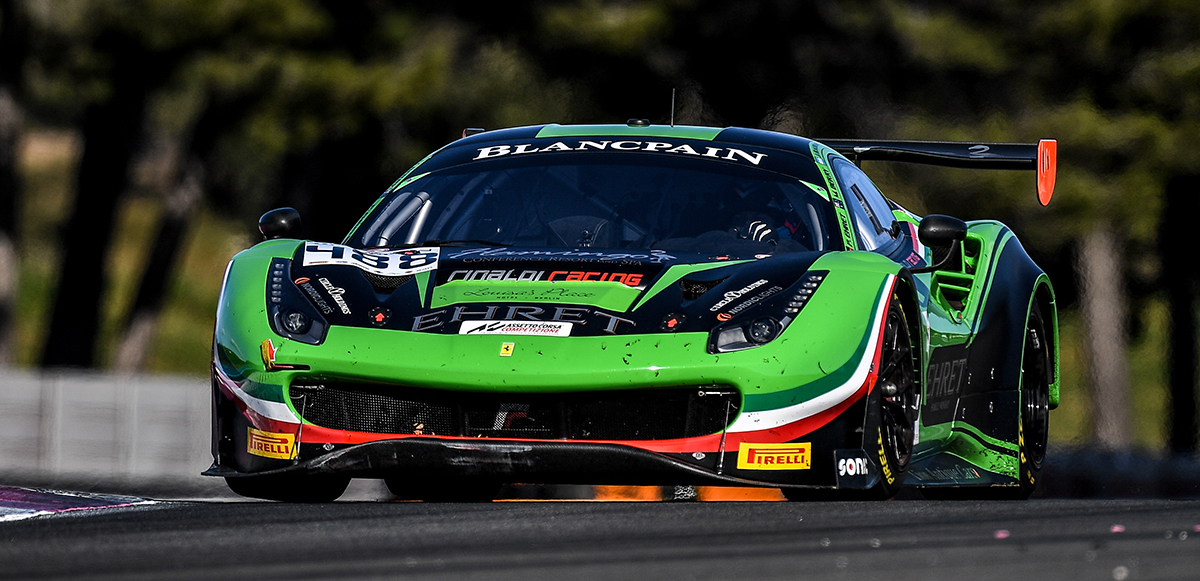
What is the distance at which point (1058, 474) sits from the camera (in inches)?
632

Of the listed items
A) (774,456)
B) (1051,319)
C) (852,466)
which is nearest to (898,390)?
(852,466)

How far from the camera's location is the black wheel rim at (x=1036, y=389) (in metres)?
7.96

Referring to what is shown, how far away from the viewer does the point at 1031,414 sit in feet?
26.2

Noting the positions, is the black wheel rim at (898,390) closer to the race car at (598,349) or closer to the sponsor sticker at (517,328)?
the race car at (598,349)

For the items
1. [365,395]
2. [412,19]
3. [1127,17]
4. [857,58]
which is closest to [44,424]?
[412,19]

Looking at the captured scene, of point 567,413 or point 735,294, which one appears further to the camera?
point 735,294

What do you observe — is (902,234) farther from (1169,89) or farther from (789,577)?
(1169,89)

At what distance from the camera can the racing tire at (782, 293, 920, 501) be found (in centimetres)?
571

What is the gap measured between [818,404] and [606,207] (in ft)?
5.16

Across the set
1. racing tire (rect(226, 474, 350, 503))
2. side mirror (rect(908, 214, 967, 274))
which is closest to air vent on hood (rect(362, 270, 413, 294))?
racing tire (rect(226, 474, 350, 503))

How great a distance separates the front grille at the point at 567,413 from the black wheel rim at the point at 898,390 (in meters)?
0.61

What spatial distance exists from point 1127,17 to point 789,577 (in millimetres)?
22674

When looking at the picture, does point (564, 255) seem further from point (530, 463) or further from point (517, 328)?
point (530, 463)

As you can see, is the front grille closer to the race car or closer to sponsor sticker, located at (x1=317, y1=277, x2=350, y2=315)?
the race car
